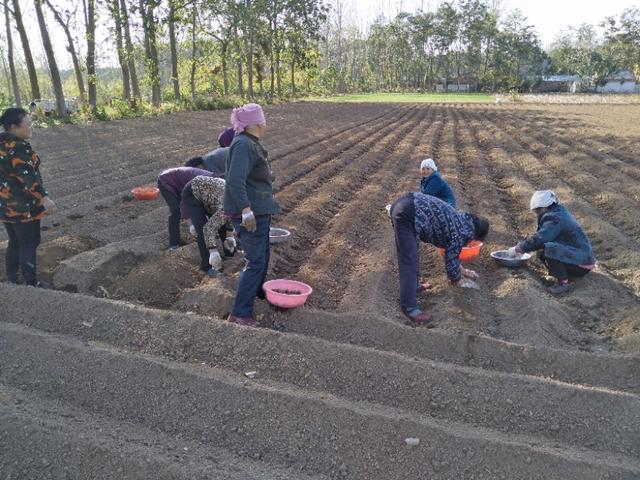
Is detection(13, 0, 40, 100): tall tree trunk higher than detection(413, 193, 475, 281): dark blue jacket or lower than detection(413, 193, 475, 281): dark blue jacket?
higher

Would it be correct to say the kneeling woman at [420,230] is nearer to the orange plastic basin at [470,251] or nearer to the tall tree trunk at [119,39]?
the orange plastic basin at [470,251]

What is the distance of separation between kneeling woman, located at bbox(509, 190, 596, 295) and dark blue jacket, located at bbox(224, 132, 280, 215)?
263cm

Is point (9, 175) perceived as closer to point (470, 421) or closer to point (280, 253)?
point (280, 253)

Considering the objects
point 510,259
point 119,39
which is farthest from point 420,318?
point 119,39

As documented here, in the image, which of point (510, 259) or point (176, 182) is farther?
point (510, 259)

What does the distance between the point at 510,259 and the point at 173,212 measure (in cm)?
368

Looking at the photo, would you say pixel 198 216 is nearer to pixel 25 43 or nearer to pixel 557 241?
pixel 557 241

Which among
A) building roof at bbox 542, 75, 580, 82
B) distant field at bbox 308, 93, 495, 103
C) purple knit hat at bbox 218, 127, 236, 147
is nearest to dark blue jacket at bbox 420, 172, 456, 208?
purple knit hat at bbox 218, 127, 236, 147

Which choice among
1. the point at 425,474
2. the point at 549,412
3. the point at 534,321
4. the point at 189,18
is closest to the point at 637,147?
the point at 534,321

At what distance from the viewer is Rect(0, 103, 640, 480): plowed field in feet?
8.88

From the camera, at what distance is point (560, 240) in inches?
194

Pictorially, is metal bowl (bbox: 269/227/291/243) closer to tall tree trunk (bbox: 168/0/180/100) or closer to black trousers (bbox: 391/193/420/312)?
black trousers (bbox: 391/193/420/312)

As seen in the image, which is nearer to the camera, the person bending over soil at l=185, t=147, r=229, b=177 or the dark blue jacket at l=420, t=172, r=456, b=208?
the person bending over soil at l=185, t=147, r=229, b=177

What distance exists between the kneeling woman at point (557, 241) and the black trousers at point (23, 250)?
457 cm
